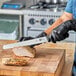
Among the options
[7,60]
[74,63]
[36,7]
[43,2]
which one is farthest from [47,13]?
[7,60]

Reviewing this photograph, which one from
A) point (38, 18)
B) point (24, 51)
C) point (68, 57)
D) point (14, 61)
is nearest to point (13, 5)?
point (38, 18)

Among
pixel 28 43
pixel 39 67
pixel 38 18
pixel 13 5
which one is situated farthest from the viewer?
pixel 13 5

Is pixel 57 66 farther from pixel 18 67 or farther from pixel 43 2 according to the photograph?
pixel 43 2

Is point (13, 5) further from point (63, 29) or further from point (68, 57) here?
point (63, 29)

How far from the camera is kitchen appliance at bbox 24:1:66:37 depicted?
2.86 meters

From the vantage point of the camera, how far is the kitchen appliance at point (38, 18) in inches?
112

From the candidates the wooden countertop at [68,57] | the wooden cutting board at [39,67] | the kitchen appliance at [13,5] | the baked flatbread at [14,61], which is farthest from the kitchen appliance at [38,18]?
the baked flatbread at [14,61]

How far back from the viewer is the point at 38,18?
9.54 feet

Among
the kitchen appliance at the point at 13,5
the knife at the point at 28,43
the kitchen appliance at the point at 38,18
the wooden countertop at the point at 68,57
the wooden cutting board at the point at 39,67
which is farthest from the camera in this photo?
the kitchen appliance at the point at 13,5

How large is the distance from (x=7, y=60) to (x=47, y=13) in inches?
63.1

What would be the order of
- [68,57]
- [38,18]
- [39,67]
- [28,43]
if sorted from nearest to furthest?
1. [39,67]
2. [28,43]
3. [68,57]
4. [38,18]

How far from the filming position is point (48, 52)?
1.54 meters

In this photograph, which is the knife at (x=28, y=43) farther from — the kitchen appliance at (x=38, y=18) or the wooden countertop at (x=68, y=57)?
the kitchen appliance at (x=38, y=18)

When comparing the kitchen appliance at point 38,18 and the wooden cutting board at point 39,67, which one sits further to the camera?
the kitchen appliance at point 38,18
